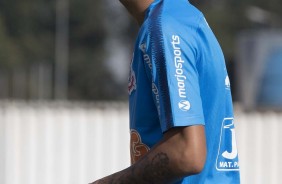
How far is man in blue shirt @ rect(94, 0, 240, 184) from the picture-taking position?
2830mm

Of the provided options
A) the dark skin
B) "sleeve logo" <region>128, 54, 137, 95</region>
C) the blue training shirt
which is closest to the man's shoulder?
the blue training shirt

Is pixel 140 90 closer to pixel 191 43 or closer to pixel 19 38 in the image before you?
pixel 191 43

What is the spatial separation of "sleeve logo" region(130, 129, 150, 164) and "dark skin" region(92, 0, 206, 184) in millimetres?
139

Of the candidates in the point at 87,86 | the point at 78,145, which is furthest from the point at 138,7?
the point at 87,86

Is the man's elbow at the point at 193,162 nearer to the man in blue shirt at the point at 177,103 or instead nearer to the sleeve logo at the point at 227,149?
the man in blue shirt at the point at 177,103

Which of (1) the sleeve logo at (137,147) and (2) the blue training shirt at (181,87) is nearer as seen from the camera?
(2) the blue training shirt at (181,87)

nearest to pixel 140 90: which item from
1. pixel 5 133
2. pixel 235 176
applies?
pixel 235 176

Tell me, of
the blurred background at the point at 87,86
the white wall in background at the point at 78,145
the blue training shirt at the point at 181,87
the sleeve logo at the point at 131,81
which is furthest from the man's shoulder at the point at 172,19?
the white wall in background at the point at 78,145

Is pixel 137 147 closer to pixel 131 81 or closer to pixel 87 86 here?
pixel 131 81

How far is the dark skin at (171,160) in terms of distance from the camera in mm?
2787

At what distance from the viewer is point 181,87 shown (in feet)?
9.33

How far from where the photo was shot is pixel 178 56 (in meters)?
2.85

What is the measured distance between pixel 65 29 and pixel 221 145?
55.8 metres

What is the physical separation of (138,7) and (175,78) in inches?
13.9
